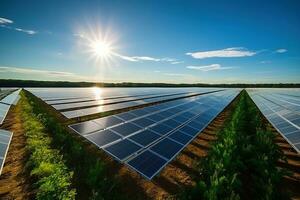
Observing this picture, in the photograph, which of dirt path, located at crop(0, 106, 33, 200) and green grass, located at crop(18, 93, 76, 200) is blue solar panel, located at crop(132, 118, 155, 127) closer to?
green grass, located at crop(18, 93, 76, 200)

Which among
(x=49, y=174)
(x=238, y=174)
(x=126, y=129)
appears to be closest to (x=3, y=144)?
(x=49, y=174)

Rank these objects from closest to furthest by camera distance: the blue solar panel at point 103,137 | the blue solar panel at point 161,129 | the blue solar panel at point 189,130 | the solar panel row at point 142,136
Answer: the solar panel row at point 142,136 < the blue solar panel at point 103,137 < the blue solar panel at point 161,129 < the blue solar panel at point 189,130

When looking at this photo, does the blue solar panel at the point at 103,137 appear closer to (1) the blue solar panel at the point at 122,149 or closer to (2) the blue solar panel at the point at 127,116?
(1) the blue solar panel at the point at 122,149

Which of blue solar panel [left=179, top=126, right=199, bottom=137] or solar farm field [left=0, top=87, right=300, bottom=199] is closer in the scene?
solar farm field [left=0, top=87, right=300, bottom=199]

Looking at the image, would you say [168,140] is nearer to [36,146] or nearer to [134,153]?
[134,153]

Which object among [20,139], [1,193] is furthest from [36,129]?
[1,193]

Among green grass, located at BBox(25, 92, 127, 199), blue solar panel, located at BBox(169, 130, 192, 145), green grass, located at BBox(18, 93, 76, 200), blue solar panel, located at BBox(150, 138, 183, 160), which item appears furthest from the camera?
blue solar panel, located at BBox(169, 130, 192, 145)

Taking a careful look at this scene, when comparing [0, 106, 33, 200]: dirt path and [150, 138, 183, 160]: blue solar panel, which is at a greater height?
[150, 138, 183, 160]: blue solar panel

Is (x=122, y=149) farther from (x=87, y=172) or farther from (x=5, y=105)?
(x=5, y=105)

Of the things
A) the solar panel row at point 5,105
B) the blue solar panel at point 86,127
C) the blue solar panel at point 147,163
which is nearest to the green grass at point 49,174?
the blue solar panel at point 86,127

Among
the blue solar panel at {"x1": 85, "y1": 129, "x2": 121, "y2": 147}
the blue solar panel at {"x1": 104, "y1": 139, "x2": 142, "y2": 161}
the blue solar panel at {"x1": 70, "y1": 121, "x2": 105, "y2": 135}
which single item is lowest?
the blue solar panel at {"x1": 104, "y1": 139, "x2": 142, "y2": 161}

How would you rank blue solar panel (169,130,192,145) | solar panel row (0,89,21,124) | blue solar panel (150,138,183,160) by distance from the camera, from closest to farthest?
1. blue solar panel (150,138,183,160)
2. blue solar panel (169,130,192,145)
3. solar panel row (0,89,21,124)

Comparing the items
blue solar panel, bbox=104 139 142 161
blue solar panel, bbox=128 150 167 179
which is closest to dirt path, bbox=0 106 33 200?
blue solar panel, bbox=104 139 142 161
